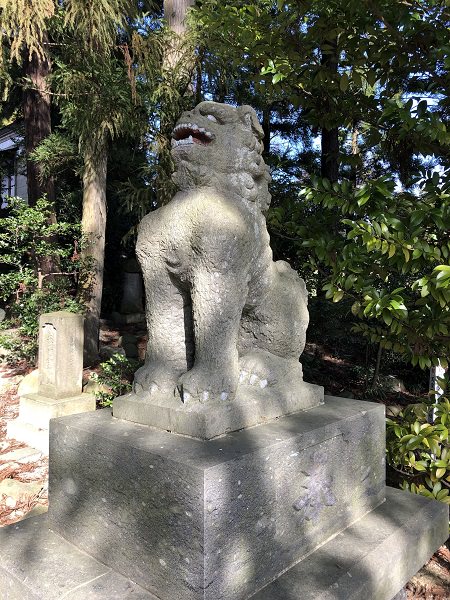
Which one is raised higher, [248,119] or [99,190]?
[99,190]

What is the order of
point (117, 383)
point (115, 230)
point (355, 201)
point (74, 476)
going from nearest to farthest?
point (74, 476) → point (355, 201) → point (117, 383) → point (115, 230)

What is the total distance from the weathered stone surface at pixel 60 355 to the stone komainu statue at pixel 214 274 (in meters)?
3.31

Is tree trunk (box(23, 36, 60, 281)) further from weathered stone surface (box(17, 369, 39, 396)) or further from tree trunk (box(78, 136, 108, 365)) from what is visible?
weathered stone surface (box(17, 369, 39, 396))

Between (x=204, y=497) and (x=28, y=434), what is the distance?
3.95 m

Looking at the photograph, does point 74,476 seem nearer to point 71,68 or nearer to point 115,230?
point 71,68

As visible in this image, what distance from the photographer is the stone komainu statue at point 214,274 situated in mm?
1838

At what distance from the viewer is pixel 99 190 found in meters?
6.74

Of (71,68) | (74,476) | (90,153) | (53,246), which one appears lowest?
(74,476)

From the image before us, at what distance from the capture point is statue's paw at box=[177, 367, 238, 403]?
1.78 m

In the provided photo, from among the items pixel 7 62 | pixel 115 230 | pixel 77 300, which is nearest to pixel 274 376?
pixel 77 300

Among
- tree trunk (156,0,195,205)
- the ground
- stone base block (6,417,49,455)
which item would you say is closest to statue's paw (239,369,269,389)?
the ground

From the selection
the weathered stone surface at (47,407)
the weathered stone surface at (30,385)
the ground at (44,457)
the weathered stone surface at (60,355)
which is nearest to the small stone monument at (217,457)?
the ground at (44,457)

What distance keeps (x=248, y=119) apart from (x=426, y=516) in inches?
77.6

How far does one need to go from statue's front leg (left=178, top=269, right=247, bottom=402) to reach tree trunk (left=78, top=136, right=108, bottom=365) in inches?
200
